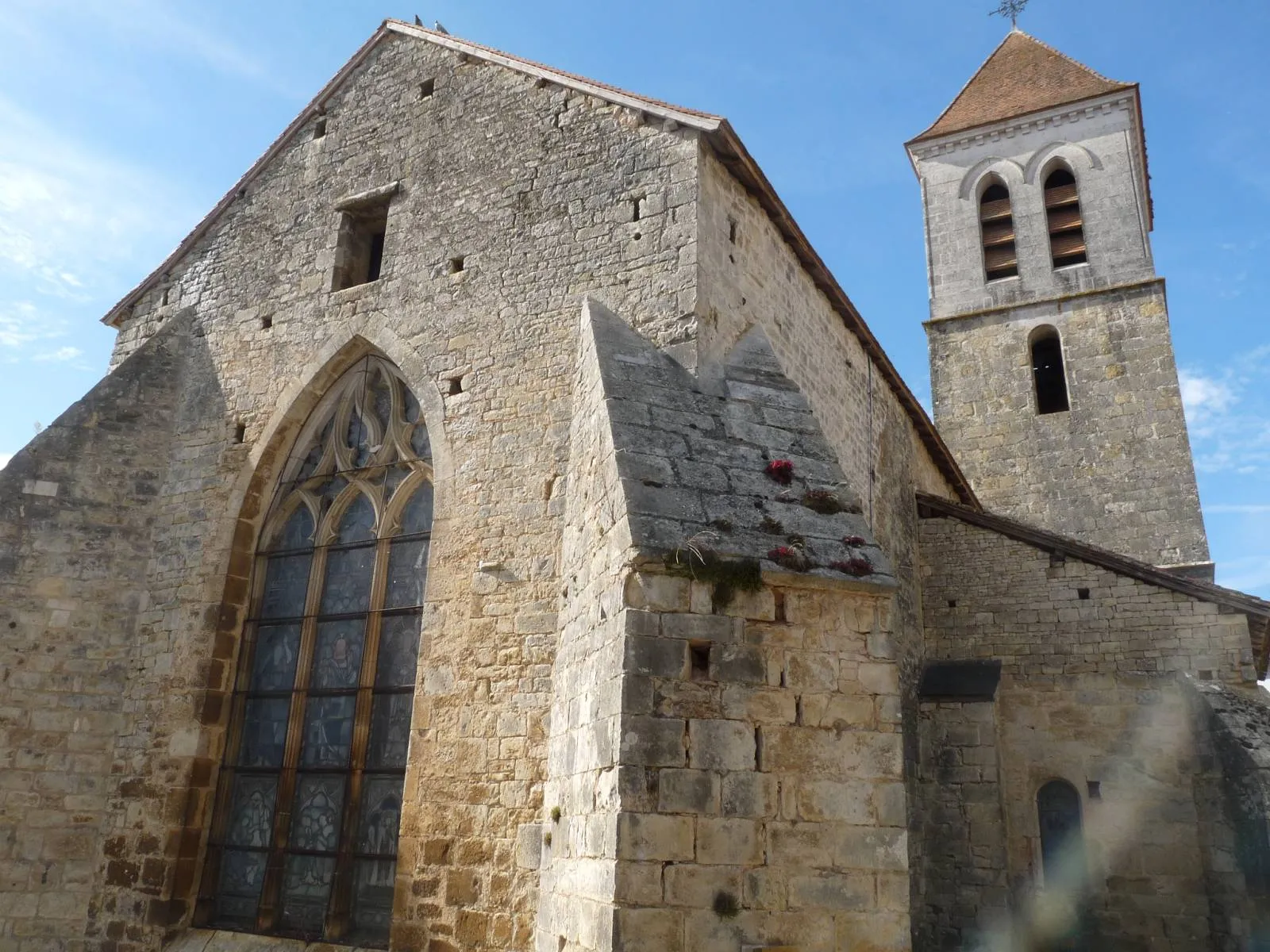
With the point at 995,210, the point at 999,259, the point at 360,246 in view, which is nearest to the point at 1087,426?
the point at 999,259

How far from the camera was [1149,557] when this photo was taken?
13.8 metres

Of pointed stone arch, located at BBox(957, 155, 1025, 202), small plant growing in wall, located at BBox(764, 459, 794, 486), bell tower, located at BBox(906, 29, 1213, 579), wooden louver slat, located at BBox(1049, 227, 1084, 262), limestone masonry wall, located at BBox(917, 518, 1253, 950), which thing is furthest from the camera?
pointed stone arch, located at BBox(957, 155, 1025, 202)

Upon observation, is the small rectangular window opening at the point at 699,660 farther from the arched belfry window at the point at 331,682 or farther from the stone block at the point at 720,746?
the arched belfry window at the point at 331,682

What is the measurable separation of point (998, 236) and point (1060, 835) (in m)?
11.2

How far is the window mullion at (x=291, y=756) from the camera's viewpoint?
6.58 m

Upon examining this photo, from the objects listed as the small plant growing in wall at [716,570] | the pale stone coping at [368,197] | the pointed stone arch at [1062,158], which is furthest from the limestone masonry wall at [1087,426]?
the small plant growing in wall at [716,570]

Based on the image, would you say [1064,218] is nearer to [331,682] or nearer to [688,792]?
[331,682]

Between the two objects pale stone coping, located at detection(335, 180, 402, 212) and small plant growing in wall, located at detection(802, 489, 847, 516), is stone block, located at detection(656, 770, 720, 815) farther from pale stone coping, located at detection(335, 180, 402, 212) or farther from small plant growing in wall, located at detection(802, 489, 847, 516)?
pale stone coping, located at detection(335, 180, 402, 212)

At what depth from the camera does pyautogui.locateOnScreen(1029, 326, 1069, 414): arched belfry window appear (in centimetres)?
1559

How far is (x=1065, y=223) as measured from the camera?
54.5ft

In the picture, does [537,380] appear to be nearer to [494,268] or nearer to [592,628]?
[494,268]

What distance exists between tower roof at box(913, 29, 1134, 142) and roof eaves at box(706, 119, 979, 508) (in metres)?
8.36

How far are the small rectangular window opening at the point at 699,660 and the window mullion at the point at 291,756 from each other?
3.83 m

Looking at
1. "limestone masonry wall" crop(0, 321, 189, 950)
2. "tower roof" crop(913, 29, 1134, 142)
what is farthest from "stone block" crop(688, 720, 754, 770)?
"tower roof" crop(913, 29, 1134, 142)
